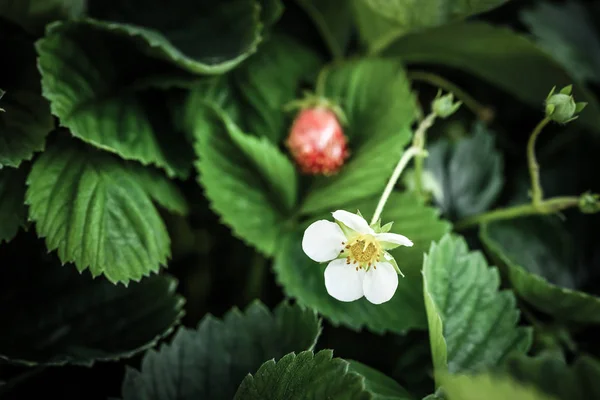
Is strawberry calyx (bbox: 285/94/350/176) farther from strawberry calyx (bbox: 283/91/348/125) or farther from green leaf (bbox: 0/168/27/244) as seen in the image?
green leaf (bbox: 0/168/27/244)

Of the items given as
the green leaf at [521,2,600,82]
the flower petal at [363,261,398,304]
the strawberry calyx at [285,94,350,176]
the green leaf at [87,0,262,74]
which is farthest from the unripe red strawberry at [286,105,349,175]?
the green leaf at [521,2,600,82]

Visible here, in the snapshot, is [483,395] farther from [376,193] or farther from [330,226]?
[376,193]

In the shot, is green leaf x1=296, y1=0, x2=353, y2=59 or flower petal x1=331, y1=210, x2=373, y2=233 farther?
green leaf x1=296, y1=0, x2=353, y2=59

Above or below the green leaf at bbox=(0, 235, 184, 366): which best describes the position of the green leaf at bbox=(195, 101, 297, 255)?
above

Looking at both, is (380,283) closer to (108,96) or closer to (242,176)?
(242,176)

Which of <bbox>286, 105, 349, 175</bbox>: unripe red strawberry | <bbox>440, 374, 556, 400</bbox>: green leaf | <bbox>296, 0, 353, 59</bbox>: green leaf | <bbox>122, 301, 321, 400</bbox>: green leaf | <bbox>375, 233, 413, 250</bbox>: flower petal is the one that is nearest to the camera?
<bbox>440, 374, 556, 400</bbox>: green leaf

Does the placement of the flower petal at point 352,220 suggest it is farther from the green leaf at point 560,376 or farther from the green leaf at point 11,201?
the green leaf at point 11,201

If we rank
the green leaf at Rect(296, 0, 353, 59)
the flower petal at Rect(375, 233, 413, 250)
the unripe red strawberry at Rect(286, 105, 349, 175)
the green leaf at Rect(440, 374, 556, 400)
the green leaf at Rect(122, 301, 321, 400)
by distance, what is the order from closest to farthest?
the green leaf at Rect(440, 374, 556, 400) → the flower petal at Rect(375, 233, 413, 250) → the green leaf at Rect(122, 301, 321, 400) → the unripe red strawberry at Rect(286, 105, 349, 175) → the green leaf at Rect(296, 0, 353, 59)

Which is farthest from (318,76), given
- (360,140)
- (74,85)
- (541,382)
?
(541,382)
